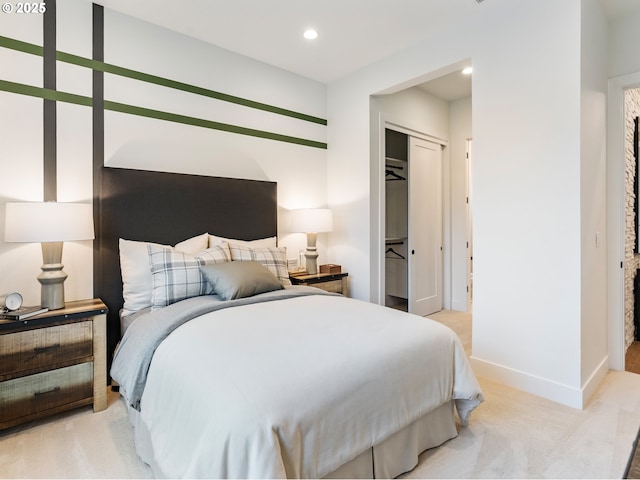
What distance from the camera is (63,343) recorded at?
222 centimetres

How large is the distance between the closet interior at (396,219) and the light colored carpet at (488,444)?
8.49ft

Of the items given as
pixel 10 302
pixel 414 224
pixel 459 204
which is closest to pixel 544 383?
pixel 414 224

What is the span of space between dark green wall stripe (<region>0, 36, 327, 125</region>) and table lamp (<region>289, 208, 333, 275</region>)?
1.11m

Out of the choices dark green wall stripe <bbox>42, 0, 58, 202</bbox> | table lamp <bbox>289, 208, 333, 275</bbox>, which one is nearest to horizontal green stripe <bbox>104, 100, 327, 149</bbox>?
dark green wall stripe <bbox>42, 0, 58, 202</bbox>

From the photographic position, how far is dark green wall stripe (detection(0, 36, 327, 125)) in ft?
7.98

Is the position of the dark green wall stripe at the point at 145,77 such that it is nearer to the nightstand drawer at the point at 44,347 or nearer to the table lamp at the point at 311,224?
the table lamp at the point at 311,224

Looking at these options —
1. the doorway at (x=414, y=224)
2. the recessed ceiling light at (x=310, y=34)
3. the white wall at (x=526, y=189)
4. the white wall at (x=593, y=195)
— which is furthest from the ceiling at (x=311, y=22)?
the doorway at (x=414, y=224)

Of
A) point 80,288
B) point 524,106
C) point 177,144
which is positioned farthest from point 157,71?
point 524,106

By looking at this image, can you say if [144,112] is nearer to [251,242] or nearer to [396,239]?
[251,242]

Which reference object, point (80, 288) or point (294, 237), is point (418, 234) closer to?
point (294, 237)

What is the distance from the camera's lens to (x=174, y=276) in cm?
245

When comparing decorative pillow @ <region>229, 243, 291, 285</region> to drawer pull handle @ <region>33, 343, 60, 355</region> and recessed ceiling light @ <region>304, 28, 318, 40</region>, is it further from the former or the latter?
recessed ceiling light @ <region>304, 28, 318, 40</region>

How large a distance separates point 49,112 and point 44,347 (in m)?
1.64

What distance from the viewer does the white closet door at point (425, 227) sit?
4516mm
